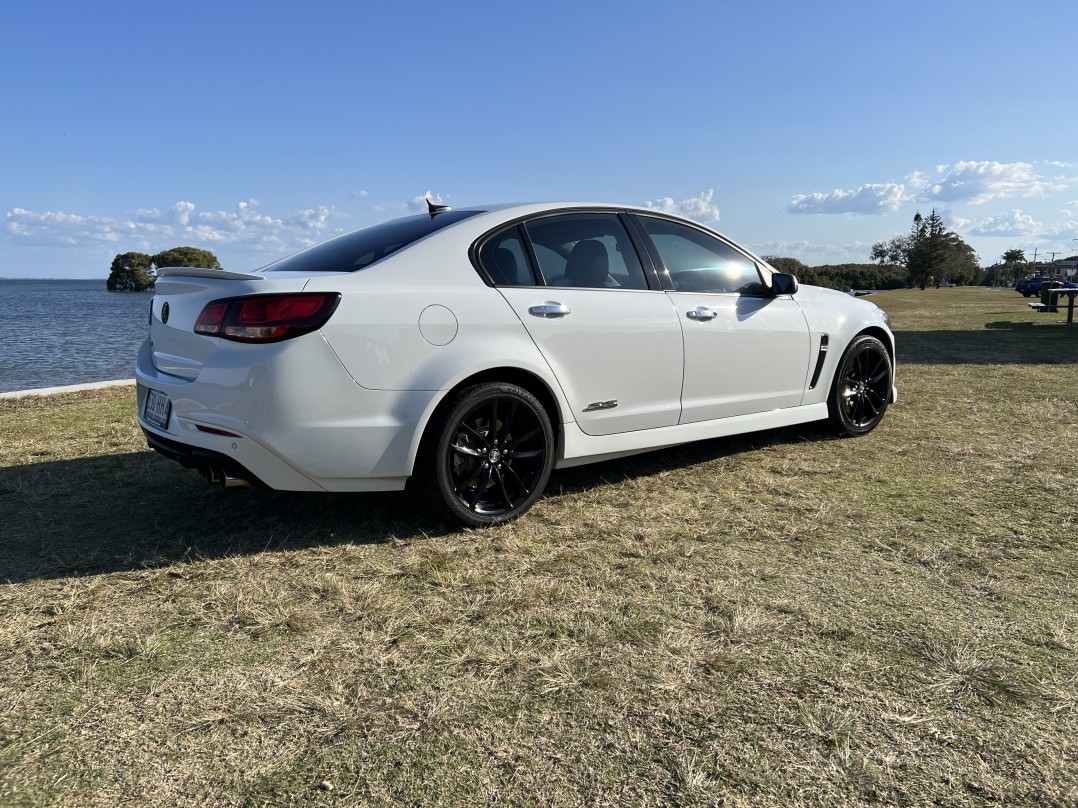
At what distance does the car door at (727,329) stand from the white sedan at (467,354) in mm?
13

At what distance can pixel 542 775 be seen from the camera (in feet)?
5.94

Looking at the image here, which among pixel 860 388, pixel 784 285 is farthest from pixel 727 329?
pixel 860 388

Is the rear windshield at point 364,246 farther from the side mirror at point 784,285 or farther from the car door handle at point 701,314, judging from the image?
the side mirror at point 784,285

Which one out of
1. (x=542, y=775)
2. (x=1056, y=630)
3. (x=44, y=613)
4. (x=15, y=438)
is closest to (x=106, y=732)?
(x=44, y=613)

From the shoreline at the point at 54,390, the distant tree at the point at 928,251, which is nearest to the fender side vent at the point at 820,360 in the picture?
the shoreline at the point at 54,390

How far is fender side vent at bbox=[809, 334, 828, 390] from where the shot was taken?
5027 millimetres

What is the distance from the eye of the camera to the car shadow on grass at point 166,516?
332cm

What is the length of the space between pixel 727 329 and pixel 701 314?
0.23 meters

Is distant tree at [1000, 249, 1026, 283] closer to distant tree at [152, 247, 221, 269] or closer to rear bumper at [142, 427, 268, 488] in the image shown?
distant tree at [152, 247, 221, 269]

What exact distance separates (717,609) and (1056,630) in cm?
110

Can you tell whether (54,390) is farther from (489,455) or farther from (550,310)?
(550,310)

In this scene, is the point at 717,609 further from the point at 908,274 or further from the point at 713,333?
the point at 908,274

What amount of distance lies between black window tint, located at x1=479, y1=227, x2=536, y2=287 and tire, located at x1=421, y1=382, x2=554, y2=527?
1.72 ft

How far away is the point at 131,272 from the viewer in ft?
354
